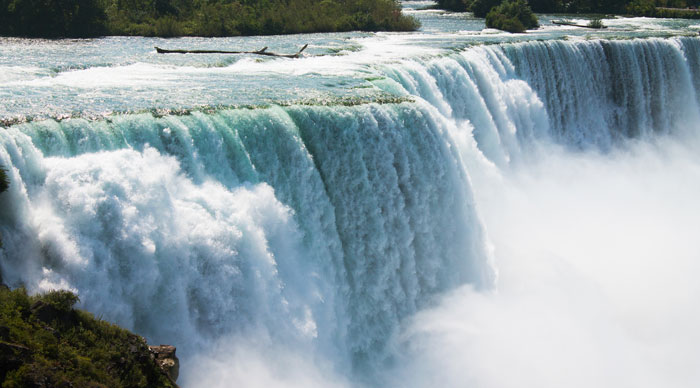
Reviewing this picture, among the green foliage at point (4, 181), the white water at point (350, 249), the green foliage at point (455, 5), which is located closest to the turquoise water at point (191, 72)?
the white water at point (350, 249)

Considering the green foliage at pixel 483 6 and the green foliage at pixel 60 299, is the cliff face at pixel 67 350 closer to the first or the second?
the green foliage at pixel 60 299

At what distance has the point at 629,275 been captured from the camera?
539 inches

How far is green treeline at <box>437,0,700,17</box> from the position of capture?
116 ft

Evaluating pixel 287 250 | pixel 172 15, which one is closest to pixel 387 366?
pixel 287 250

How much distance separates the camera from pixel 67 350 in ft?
21.0

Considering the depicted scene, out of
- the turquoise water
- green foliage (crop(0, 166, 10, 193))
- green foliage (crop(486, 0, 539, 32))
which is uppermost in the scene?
green foliage (crop(486, 0, 539, 32))

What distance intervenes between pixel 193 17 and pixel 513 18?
533 inches

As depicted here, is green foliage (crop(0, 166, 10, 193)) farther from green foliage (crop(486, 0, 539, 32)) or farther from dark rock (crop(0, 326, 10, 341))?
green foliage (crop(486, 0, 539, 32))

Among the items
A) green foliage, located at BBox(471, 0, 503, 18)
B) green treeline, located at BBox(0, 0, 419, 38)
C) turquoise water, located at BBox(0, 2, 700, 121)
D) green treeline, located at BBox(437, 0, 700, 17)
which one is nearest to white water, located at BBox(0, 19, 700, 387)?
turquoise water, located at BBox(0, 2, 700, 121)

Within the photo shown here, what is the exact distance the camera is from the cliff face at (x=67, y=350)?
5941mm

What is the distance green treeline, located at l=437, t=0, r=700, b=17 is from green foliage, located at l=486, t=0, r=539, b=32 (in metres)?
4.55

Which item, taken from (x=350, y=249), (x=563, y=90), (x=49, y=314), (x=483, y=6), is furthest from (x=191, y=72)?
(x=483, y=6)

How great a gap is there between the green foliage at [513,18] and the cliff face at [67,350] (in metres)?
24.7

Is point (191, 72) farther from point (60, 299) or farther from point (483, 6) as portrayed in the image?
point (483, 6)
